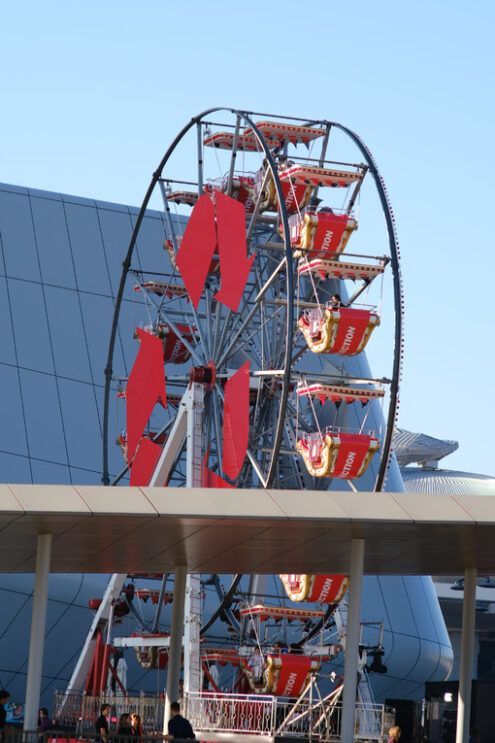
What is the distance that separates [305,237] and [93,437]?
1657 centimetres

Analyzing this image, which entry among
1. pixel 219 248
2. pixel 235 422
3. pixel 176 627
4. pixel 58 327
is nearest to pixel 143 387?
pixel 235 422

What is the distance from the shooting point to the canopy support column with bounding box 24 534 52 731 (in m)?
18.7

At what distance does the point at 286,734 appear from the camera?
916 inches

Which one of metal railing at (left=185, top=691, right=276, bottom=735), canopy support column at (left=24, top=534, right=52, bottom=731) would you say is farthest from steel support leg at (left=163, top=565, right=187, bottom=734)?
canopy support column at (left=24, top=534, right=52, bottom=731)

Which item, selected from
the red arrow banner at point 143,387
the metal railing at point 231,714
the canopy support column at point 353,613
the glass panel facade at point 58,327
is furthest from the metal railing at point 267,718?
the glass panel facade at point 58,327

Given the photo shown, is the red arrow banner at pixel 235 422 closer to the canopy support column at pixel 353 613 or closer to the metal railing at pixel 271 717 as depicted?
the metal railing at pixel 271 717

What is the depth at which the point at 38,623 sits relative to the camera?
1905cm

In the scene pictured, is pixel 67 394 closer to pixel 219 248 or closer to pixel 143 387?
pixel 143 387

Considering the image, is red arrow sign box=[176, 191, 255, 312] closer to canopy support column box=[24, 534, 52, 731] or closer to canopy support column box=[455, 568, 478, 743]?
canopy support column box=[455, 568, 478, 743]

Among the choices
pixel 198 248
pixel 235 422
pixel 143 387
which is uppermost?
pixel 198 248

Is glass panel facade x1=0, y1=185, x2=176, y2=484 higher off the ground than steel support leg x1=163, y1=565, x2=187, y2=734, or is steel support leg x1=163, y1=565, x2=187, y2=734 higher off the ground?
glass panel facade x1=0, y1=185, x2=176, y2=484

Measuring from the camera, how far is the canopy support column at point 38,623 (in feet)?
61.2

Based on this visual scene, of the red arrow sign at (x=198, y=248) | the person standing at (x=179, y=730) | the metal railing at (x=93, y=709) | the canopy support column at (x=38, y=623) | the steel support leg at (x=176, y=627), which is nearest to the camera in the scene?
the person standing at (x=179, y=730)

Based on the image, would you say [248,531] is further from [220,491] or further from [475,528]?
[475,528]
